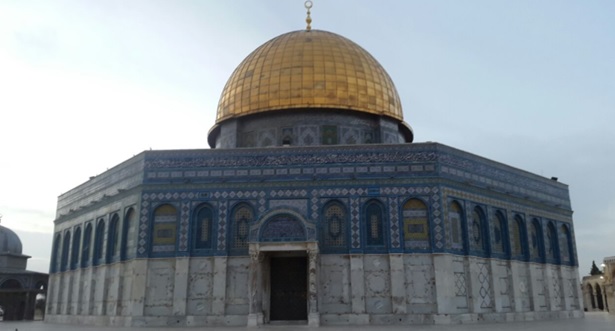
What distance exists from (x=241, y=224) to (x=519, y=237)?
1089cm

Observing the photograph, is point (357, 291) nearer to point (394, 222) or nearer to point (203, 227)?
point (394, 222)

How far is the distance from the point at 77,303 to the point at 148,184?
21.6 ft

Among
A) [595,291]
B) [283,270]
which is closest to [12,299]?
[283,270]

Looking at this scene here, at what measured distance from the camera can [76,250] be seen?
22875 mm

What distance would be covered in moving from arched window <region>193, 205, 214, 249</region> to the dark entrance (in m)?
2.30

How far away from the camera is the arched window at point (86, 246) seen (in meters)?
21.7

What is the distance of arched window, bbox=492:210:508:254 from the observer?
1964 centimetres

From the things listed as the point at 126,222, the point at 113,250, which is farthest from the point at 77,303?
the point at 126,222

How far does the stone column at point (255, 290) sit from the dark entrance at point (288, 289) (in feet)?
2.65

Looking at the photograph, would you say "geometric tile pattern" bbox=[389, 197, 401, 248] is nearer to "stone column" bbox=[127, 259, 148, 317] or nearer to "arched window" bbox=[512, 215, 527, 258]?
"arched window" bbox=[512, 215, 527, 258]

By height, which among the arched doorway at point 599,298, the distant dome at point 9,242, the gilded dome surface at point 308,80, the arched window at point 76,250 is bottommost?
the arched doorway at point 599,298

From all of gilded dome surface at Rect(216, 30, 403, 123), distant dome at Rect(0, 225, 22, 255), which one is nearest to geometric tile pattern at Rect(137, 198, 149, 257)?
gilded dome surface at Rect(216, 30, 403, 123)

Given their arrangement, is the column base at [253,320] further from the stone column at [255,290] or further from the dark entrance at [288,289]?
the dark entrance at [288,289]

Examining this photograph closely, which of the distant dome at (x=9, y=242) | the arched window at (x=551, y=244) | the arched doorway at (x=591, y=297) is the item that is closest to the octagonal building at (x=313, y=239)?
the arched window at (x=551, y=244)
